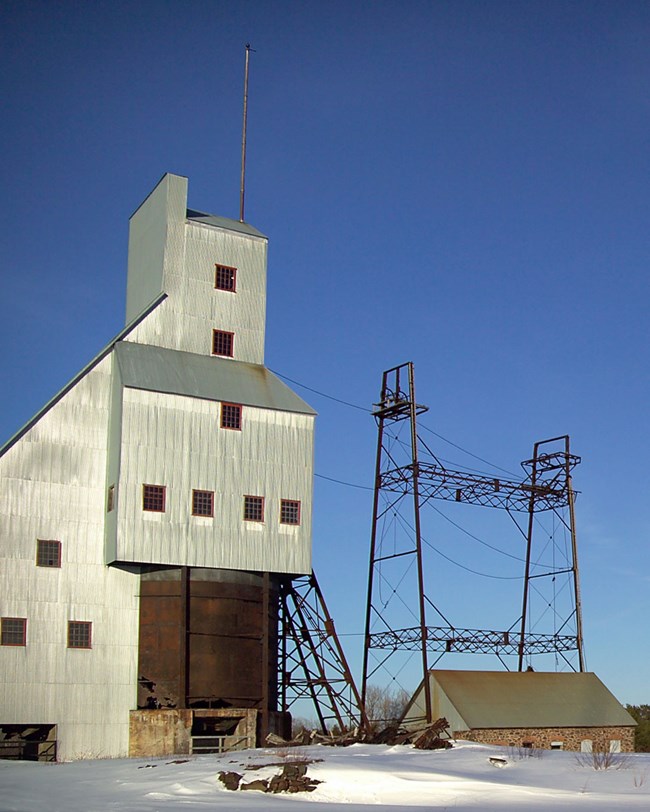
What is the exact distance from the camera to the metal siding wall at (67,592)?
37.8 m

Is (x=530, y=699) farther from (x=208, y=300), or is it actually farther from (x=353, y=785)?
(x=353, y=785)

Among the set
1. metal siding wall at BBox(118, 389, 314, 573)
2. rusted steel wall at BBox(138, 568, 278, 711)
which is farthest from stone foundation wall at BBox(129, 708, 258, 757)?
metal siding wall at BBox(118, 389, 314, 573)

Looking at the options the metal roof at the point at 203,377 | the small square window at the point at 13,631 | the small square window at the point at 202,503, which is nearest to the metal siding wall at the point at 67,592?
the small square window at the point at 13,631

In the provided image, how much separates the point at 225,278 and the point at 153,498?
34.5 feet

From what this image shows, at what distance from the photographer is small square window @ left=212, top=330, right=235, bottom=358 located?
44500 mm

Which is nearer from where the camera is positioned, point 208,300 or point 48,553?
point 48,553

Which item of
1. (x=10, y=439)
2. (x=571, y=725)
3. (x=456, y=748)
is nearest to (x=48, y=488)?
(x=10, y=439)

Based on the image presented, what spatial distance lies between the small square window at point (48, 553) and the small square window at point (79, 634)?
7.07ft

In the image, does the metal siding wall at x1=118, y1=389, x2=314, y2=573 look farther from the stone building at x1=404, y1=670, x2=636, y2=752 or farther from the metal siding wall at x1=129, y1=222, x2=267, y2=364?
the stone building at x1=404, y1=670, x2=636, y2=752

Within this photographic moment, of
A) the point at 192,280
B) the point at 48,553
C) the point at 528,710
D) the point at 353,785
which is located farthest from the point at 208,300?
the point at 353,785

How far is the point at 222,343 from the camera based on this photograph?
147 feet

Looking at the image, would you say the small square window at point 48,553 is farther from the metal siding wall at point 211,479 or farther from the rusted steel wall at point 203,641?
the rusted steel wall at point 203,641

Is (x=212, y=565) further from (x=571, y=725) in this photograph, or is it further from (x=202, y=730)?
(x=571, y=725)

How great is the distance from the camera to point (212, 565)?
132ft
